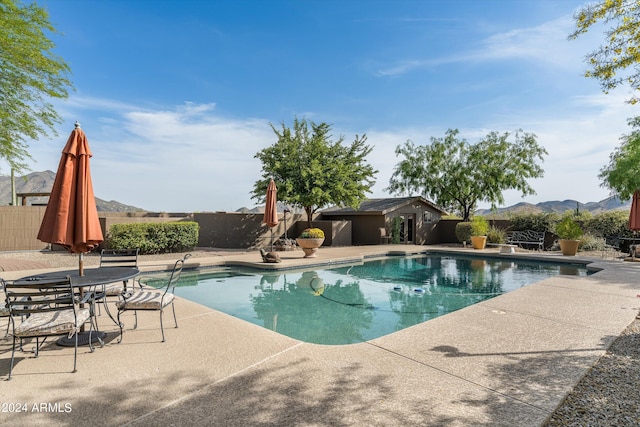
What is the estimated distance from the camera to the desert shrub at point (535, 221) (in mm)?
17188

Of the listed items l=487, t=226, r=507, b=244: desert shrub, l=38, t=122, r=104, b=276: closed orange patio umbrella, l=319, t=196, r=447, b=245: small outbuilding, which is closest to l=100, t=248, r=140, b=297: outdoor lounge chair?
l=38, t=122, r=104, b=276: closed orange patio umbrella

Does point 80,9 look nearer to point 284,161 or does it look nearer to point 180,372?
point 284,161

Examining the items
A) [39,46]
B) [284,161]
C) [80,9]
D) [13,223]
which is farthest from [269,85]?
[13,223]

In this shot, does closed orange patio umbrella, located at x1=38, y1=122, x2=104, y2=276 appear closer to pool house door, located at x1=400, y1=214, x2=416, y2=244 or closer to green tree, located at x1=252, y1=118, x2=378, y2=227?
green tree, located at x1=252, y1=118, x2=378, y2=227

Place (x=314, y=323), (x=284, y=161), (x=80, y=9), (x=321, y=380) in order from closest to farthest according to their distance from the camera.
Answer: (x=321, y=380) < (x=314, y=323) < (x=80, y=9) < (x=284, y=161)

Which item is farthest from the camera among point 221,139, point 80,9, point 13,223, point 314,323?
point 221,139

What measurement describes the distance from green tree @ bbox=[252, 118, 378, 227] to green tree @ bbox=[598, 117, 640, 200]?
1103 centimetres

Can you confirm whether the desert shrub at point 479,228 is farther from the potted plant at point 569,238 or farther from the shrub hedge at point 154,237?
the shrub hedge at point 154,237

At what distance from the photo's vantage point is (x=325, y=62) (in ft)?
45.2

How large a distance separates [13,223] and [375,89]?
1569 centimetres

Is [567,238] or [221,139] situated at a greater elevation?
[221,139]

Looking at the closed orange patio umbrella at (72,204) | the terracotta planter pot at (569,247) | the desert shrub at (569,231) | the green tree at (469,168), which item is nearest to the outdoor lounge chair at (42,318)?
the closed orange patio umbrella at (72,204)

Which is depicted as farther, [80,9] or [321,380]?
[80,9]

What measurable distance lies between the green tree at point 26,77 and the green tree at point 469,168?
18684 mm
